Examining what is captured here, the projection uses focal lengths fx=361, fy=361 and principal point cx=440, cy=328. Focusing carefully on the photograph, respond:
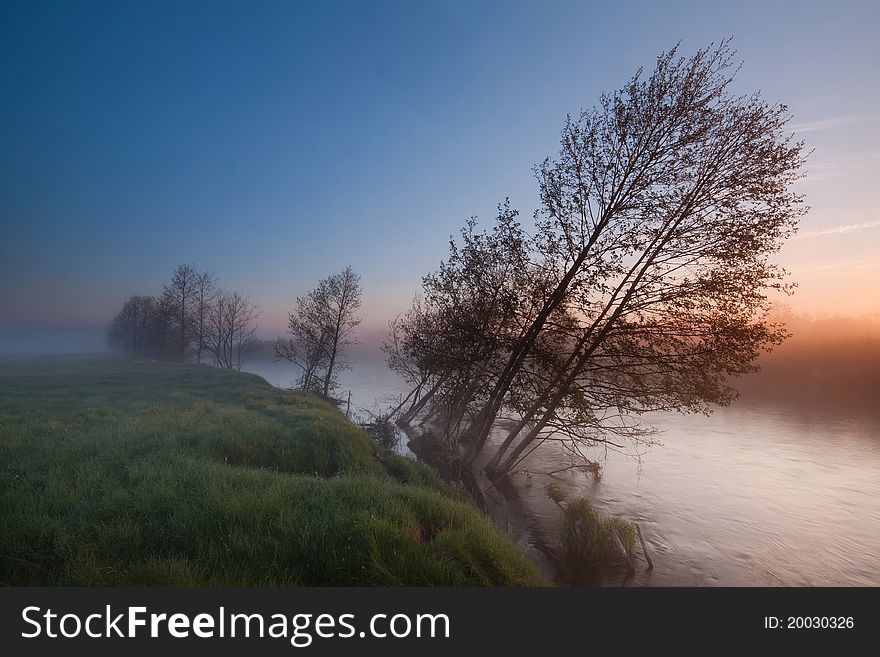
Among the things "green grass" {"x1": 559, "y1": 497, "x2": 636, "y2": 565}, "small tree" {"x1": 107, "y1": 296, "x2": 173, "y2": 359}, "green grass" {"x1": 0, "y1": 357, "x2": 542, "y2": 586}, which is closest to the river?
"green grass" {"x1": 559, "y1": 497, "x2": 636, "y2": 565}

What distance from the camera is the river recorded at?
29.8 feet

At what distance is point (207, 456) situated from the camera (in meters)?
8.88

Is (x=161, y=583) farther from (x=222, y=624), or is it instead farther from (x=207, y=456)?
(x=207, y=456)

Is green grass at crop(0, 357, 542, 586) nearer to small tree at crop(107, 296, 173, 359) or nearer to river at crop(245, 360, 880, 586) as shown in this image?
river at crop(245, 360, 880, 586)

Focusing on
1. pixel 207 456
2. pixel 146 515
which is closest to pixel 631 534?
pixel 146 515

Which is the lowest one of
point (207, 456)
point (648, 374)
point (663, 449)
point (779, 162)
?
point (663, 449)

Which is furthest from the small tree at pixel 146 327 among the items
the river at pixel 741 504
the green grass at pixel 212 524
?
the river at pixel 741 504

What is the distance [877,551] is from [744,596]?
11281mm

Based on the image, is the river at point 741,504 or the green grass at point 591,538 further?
the river at point 741,504

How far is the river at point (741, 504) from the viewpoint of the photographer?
908 centimetres

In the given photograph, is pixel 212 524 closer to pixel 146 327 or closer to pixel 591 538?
pixel 591 538

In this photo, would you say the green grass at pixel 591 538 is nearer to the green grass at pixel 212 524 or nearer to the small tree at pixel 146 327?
the green grass at pixel 212 524

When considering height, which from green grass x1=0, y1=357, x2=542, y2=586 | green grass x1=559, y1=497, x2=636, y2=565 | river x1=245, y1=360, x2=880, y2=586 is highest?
green grass x1=0, y1=357, x2=542, y2=586

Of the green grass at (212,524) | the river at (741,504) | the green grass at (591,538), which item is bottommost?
the river at (741,504)
